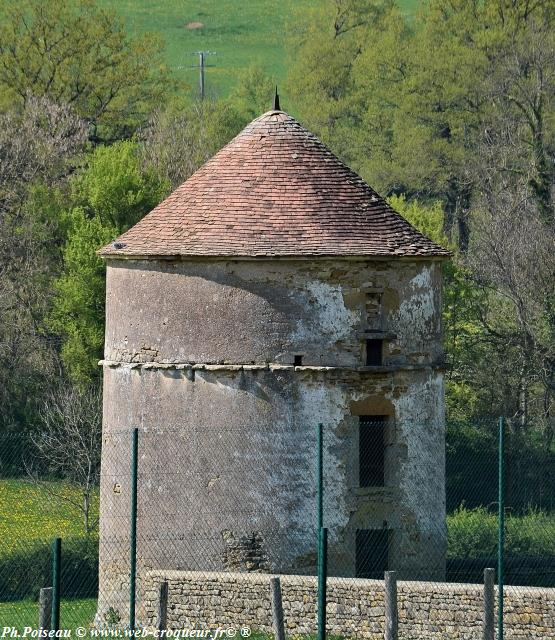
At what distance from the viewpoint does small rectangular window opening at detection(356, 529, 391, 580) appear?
71.6 feet

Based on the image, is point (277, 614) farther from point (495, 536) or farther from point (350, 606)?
point (495, 536)

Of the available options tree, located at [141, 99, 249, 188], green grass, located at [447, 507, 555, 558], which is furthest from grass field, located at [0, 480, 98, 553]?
tree, located at [141, 99, 249, 188]

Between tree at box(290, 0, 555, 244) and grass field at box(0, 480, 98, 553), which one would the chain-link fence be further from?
tree at box(290, 0, 555, 244)

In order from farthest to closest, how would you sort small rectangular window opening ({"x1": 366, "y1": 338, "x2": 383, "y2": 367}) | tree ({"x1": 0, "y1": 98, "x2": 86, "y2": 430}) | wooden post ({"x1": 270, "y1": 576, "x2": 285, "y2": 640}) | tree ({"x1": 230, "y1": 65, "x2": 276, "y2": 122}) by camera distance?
1. tree ({"x1": 230, "y1": 65, "x2": 276, "y2": 122})
2. tree ({"x1": 0, "y1": 98, "x2": 86, "y2": 430})
3. small rectangular window opening ({"x1": 366, "y1": 338, "x2": 383, "y2": 367})
4. wooden post ({"x1": 270, "y1": 576, "x2": 285, "y2": 640})

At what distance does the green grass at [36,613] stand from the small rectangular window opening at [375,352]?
4.75 metres

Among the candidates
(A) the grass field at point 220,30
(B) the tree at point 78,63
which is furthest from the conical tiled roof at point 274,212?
(A) the grass field at point 220,30

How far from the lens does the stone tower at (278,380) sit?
21.3m

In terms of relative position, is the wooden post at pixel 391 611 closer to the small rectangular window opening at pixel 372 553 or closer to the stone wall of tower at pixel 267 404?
the stone wall of tower at pixel 267 404

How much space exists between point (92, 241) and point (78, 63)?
49.5 feet

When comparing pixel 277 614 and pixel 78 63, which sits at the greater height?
pixel 78 63

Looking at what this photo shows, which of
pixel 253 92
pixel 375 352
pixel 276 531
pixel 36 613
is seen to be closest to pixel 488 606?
pixel 276 531

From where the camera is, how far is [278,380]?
21.3 metres

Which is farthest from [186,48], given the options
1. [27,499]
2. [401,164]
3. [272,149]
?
[272,149]

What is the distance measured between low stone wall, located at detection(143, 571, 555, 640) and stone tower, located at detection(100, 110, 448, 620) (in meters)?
0.99
